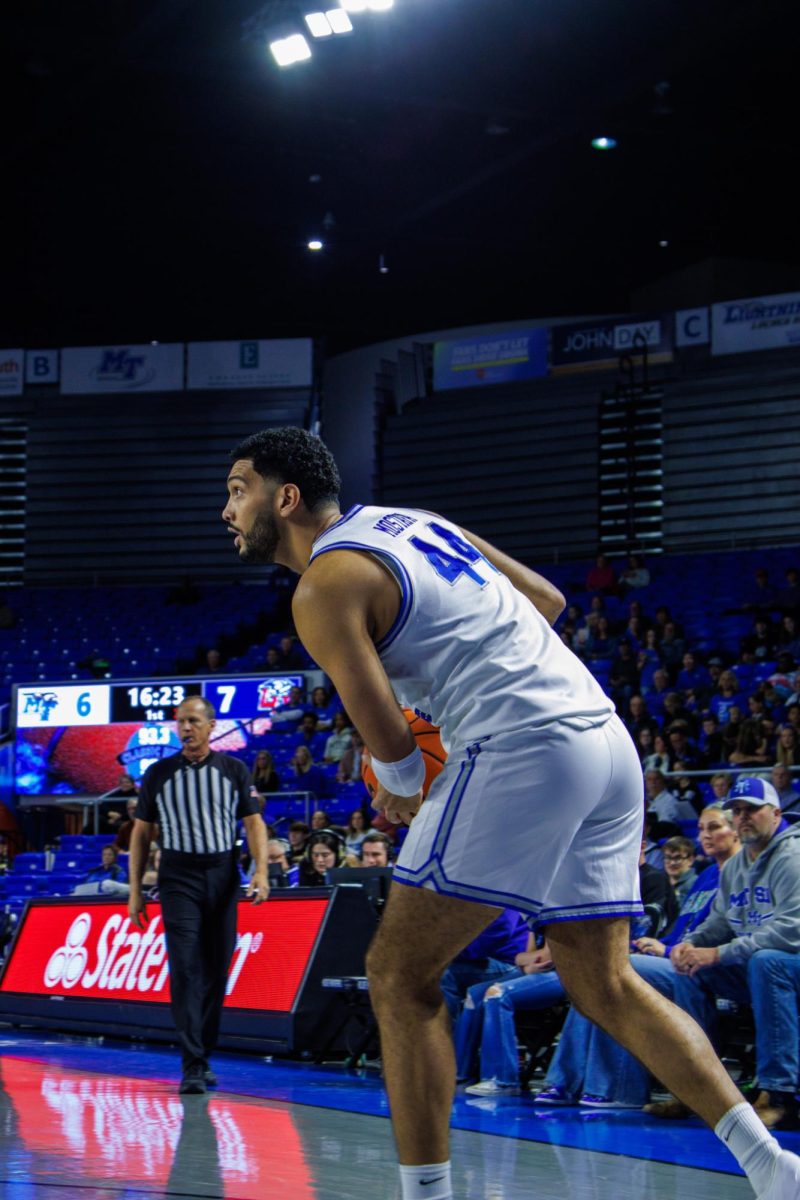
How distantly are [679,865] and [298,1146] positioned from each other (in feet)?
11.7

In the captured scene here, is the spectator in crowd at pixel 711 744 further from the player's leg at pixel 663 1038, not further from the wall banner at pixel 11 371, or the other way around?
the wall banner at pixel 11 371

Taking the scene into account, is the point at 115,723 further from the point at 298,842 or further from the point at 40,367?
the point at 40,367

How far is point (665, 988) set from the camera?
639 cm

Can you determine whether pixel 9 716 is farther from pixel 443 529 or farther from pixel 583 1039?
pixel 443 529

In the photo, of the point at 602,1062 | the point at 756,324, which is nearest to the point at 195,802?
the point at 602,1062

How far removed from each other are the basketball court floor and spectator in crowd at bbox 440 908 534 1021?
2.00 feet

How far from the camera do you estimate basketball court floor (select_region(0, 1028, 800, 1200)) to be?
13.8ft

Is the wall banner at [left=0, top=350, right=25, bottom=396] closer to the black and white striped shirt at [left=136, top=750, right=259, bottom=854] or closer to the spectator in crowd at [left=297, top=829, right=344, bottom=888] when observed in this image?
the spectator in crowd at [left=297, top=829, right=344, bottom=888]

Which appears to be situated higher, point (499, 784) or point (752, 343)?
point (752, 343)

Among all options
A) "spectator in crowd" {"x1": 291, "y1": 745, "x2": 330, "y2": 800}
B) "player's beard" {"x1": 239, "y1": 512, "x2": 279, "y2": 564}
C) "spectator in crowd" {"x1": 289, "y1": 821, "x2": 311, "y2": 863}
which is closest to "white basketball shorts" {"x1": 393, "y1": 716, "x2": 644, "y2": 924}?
"player's beard" {"x1": 239, "y1": 512, "x2": 279, "y2": 564}

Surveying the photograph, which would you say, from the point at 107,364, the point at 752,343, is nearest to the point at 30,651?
the point at 107,364

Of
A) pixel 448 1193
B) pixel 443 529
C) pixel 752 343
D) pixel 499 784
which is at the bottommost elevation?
pixel 448 1193

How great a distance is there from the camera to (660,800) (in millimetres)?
12516

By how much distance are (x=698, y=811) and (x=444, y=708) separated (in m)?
10.6
